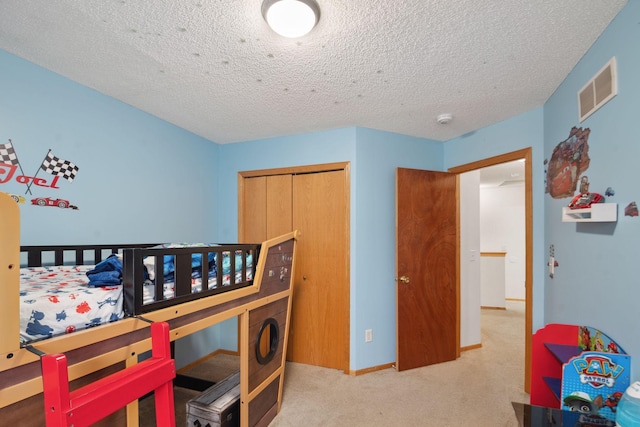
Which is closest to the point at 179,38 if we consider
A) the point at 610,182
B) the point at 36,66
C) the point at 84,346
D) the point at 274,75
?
the point at 274,75

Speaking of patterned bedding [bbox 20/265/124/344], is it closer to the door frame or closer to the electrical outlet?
the electrical outlet

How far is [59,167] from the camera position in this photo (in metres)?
1.80

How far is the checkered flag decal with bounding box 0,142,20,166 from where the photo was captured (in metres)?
1.55

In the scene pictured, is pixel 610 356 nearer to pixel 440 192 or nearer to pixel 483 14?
pixel 483 14

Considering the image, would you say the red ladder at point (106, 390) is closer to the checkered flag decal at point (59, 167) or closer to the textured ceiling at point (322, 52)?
the textured ceiling at point (322, 52)

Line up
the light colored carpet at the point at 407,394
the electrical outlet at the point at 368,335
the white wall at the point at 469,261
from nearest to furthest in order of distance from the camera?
the light colored carpet at the point at 407,394
the electrical outlet at the point at 368,335
the white wall at the point at 469,261

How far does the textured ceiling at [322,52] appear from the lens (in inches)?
49.8

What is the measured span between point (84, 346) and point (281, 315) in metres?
1.33

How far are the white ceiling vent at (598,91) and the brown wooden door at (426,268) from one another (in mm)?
1321

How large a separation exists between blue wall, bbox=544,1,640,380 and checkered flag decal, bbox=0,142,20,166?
9.96 ft


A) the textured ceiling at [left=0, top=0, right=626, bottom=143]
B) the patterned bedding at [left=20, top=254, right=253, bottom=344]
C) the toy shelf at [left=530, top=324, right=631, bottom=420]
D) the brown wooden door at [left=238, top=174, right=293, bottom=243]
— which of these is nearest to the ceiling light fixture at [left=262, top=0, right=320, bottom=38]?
the textured ceiling at [left=0, top=0, right=626, bottom=143]

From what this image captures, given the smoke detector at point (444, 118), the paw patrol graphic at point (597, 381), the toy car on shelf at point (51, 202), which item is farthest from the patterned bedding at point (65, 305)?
the smoke detector at point (444, 118)

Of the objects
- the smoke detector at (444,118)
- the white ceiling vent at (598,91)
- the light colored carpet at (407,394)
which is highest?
the smoke detector at (444,118)

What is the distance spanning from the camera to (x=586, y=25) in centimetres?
134
